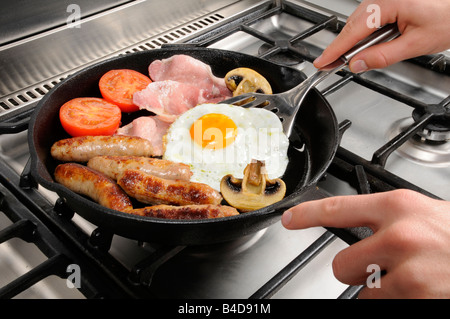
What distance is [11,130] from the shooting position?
58.2 inches

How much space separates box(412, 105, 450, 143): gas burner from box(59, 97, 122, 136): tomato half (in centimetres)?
106

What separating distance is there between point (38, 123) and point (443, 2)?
135 centimetres

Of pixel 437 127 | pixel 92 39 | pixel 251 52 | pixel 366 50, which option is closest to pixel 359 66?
pixel 366 50

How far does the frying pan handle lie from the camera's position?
1.46m

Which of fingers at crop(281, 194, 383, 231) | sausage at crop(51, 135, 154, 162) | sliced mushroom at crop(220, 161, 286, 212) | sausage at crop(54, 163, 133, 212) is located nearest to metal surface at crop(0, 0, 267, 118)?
sausage at crop(51, 135, 154, 162)

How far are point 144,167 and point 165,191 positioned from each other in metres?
0.14

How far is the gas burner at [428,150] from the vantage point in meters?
1.57

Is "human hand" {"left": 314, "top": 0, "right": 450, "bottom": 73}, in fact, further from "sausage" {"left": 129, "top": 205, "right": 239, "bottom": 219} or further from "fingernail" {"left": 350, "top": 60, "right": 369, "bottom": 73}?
"sausage" {"left": 129, "top": 205, "right": 239, "bottom": 219}

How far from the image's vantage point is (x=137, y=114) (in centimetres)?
168

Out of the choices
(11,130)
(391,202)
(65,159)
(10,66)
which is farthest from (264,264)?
(10,66)

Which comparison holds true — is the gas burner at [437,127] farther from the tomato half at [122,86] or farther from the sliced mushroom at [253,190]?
the tomato half at [122,86]

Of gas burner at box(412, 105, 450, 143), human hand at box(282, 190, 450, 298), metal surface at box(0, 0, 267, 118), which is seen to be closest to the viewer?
human hand at box(282, 190, 450, 298)

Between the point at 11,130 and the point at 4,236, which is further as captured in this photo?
the point at 11,130
